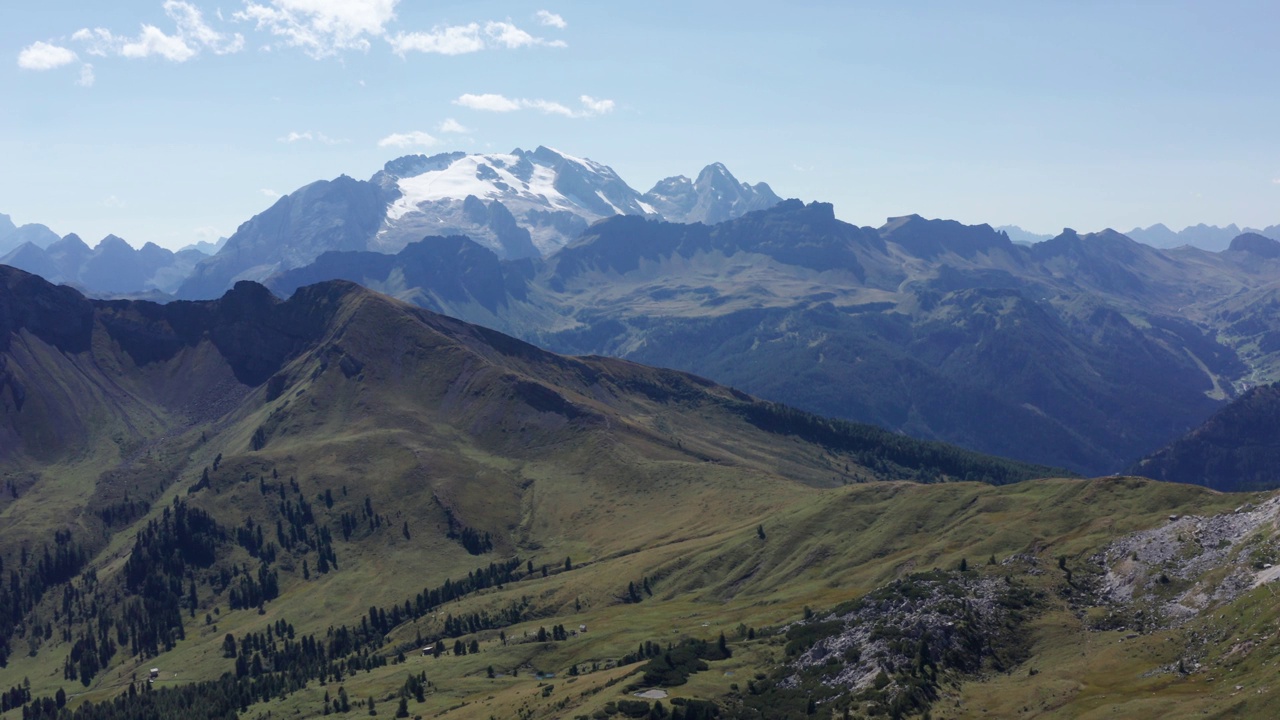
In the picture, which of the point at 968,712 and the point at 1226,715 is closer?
the point at 1226,715

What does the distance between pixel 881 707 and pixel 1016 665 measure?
33.1 m

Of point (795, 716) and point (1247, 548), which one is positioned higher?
point (1247, 548)

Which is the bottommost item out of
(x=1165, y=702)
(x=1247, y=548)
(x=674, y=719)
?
(x=674, y=719)

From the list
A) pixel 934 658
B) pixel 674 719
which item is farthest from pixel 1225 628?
pixel 674 719

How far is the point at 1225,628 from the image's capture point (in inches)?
6983

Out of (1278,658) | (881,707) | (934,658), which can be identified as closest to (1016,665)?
(934,658)

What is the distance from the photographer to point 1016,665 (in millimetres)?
197250

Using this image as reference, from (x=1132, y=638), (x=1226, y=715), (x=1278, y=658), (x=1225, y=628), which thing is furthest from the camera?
(x=1132, y=638)

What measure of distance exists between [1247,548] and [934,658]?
64.9 meters

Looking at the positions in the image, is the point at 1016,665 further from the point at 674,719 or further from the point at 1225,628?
the point at 674,719

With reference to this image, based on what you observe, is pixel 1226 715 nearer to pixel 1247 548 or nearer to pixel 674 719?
pixel 1247 548

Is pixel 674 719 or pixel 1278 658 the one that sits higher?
pixel 1278 658

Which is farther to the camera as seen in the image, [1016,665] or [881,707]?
[1016,665]

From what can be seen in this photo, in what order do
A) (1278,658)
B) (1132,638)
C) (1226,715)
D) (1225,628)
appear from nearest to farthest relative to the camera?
(1226,715), (1278,658), (1225,628), (1132,638)
